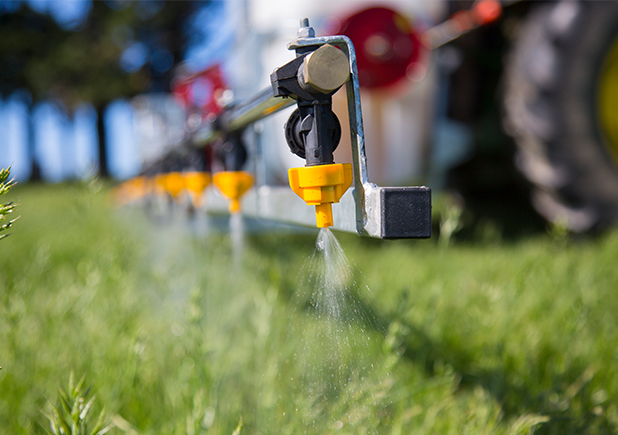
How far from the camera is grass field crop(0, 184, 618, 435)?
0.82m

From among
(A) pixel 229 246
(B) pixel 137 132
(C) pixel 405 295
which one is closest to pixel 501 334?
(C) pixel 405 295

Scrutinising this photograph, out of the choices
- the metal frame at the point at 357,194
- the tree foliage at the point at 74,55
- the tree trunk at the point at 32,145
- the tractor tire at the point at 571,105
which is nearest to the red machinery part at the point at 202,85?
the tractor tire at the point at 571,105

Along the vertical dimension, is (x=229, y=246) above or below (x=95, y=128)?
below

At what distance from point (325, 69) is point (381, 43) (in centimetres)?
137

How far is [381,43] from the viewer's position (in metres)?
1.79

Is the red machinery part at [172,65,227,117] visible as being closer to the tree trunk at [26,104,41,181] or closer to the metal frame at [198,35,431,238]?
the metal frame at [198,35,431,238]

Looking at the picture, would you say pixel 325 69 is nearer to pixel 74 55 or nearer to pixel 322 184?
pixel 322 184

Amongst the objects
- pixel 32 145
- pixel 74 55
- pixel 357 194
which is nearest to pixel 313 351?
pixel 357 194

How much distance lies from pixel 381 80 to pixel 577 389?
1292 mm

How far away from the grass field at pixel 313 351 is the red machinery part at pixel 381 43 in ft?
2.57

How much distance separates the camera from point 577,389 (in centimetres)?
96

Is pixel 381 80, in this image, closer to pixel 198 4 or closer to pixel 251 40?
pixel 251 40

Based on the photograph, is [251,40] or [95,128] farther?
[95,128]

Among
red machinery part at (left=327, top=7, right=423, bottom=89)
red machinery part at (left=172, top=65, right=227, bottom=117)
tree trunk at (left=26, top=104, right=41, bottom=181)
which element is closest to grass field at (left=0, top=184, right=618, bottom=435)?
red machinery part at (left=327, top=7, right=423, bottom=89)
